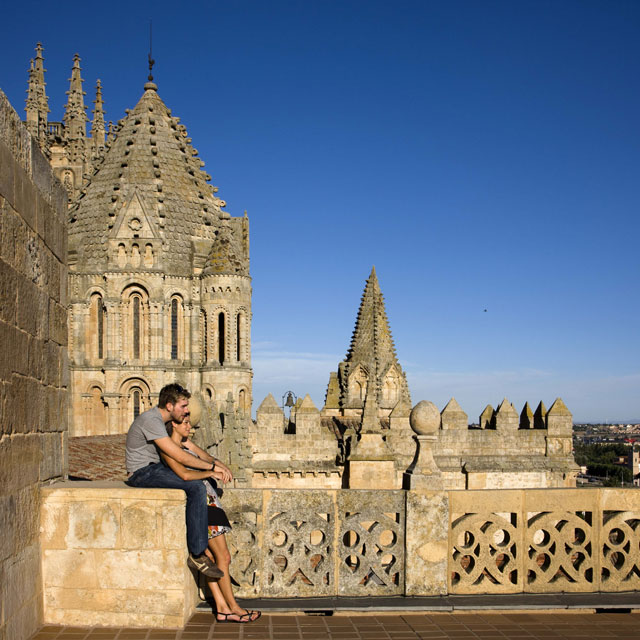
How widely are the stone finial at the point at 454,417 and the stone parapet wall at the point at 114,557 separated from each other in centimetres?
2155

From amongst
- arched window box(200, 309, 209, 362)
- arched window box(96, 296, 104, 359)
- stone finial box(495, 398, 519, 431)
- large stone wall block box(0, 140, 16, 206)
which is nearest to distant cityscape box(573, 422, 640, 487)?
stone finial box(495, 398, 519, 431)

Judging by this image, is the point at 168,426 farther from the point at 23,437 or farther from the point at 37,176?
the point at 37,176

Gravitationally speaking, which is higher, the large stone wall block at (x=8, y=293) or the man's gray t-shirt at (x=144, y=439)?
the large stone wall block at (x=8, y=293)

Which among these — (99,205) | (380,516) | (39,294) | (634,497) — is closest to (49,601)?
(39,294)

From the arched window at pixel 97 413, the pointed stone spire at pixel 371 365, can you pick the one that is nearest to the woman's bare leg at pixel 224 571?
the pointed stone spire at pixel 371 365

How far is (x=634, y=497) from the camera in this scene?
6.84m

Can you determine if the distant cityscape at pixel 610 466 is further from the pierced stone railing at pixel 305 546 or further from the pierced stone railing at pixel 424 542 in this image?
the pierced stone railing at pixel 305 546

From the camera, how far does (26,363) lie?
5328mm

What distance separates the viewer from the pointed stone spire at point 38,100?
3819 cm

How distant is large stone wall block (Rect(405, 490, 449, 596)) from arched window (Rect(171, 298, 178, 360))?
2634 centimetres

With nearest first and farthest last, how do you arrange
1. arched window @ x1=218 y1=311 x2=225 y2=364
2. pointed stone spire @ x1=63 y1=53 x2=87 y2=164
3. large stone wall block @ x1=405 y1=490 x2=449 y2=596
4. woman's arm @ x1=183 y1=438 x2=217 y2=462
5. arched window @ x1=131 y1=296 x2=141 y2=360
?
woman's arm @ x1=183 y1=438 x2=217 y2=462 → large stone wall block @ x1=405 y1=490 x2=449 y2=596 → arched window @ x1=131 y1=296 x2=141 y2=360 → arched window @ x1=218 y1=311 x2=225 y2=364 → pointed stone spire @ x1=63 y1=53 x2=87 y2=164

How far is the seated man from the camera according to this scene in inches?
221

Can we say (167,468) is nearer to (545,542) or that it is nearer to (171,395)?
(171,395)

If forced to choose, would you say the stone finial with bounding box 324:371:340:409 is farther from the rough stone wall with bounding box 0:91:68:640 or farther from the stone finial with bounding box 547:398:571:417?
the rough stone wall with bounding box 0:91:68:640
